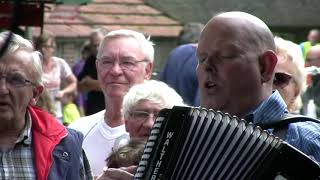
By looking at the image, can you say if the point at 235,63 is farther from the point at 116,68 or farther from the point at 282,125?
the point at 116,68

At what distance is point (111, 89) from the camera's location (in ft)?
18.6

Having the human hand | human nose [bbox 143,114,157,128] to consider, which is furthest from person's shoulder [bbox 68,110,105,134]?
the human hand

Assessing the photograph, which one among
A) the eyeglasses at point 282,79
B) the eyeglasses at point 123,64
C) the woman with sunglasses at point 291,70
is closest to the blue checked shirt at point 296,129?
the eyeglasses at point 282,79

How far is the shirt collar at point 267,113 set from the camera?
3.44m

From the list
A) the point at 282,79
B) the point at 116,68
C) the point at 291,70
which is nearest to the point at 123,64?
the point at 116,68

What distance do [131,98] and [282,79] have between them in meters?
0.79

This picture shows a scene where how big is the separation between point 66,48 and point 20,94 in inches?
463

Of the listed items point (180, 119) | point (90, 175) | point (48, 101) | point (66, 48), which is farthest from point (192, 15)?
point (180, 119)

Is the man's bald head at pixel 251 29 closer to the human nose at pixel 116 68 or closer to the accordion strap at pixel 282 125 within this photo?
the accordion strap at pixel 282 125

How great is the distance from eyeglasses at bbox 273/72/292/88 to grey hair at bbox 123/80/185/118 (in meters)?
0.51

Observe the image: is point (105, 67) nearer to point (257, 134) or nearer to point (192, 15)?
point (257, 134)

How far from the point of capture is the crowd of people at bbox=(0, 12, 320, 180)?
345 centimetres

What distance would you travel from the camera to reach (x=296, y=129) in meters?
3.43

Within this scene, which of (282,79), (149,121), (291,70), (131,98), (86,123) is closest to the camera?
(282,79)
